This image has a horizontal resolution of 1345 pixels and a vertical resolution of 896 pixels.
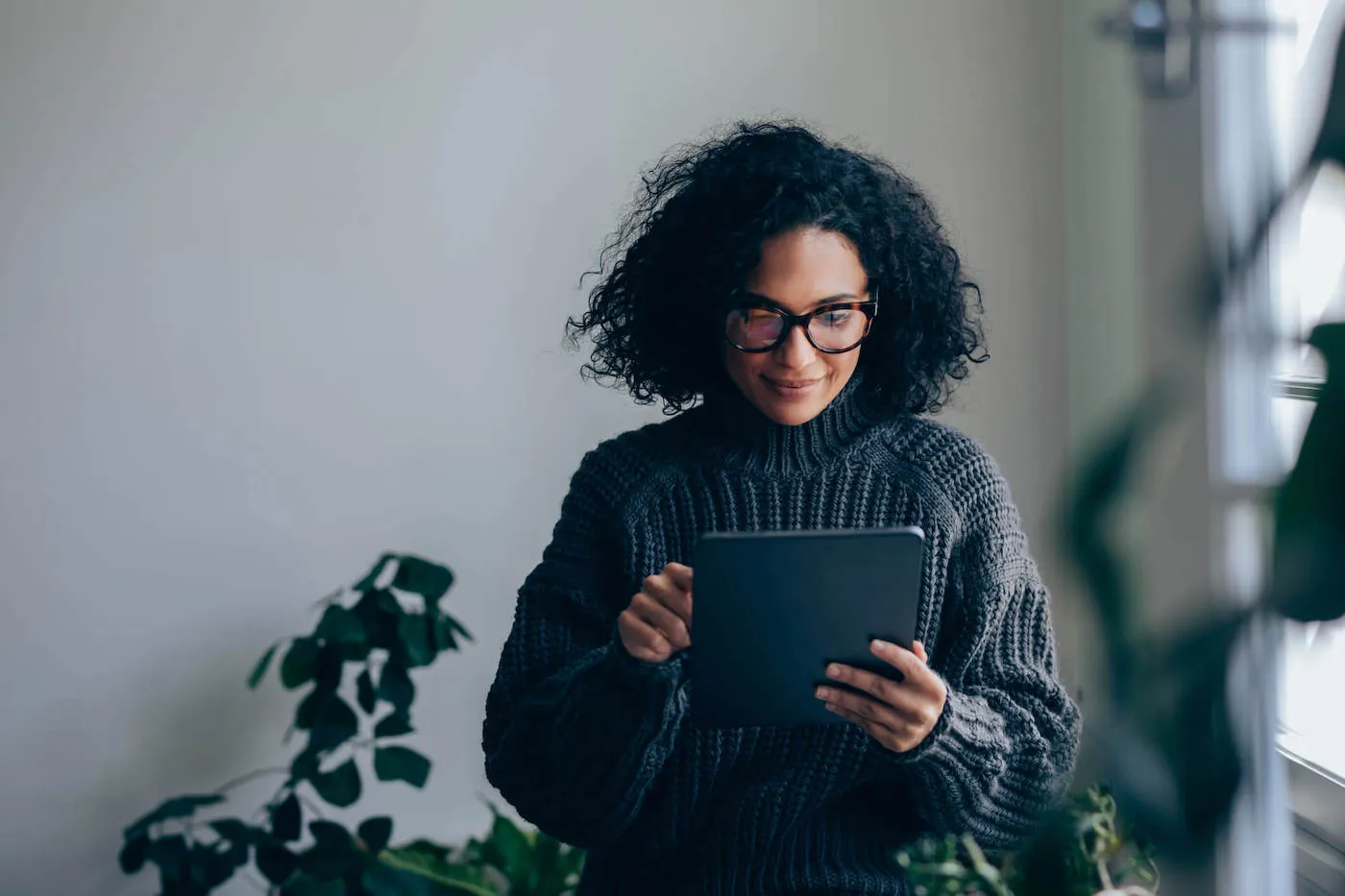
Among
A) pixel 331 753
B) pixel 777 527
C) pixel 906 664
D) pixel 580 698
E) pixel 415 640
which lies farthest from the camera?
pixel 331 753

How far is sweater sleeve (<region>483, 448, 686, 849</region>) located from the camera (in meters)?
1.00

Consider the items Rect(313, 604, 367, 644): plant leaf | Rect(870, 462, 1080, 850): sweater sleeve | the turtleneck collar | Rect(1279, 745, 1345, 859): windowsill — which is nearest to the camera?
Rect(1279, 745, 1345, 859): windowsill

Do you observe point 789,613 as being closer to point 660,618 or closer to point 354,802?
point 660,618

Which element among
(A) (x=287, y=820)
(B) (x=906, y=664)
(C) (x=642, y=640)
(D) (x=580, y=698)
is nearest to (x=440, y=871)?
(A) (x=287, y=820)

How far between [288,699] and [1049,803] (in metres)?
1.90

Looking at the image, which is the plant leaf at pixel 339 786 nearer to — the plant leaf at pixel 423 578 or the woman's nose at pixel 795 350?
the plant leaf at pixel 423 578

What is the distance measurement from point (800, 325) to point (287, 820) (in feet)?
3.95

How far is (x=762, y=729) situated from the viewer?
1080 mm

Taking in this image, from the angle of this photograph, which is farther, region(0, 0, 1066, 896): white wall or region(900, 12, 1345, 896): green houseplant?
region(0, 0, 1066, 896): white wall

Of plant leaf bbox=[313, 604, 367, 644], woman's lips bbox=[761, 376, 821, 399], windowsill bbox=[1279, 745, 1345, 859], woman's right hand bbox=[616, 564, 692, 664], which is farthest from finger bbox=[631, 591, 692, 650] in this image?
plant leaf bbox=[313, 604, 367, 644]

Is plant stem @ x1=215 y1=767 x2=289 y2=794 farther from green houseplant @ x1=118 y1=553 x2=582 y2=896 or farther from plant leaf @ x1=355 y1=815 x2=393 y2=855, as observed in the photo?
plant leaf @ x1=355 y1=815 x2=393 y2=855

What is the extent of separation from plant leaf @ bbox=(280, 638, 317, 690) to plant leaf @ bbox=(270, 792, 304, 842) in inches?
7.1

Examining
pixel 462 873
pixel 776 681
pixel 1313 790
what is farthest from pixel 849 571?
pixel 462 873

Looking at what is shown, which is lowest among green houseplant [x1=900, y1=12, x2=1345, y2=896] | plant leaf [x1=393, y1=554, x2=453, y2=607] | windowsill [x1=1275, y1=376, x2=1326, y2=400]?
plant leaf [x1=393, y1=554, x2=453, y2=607]
